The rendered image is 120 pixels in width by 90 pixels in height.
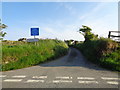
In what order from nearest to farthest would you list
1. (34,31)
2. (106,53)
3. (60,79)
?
(60,79) → (106,53) → (34,31)

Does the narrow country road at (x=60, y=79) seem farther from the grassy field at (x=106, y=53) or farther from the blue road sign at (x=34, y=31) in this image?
the blue road sign at (x=34, y=31)

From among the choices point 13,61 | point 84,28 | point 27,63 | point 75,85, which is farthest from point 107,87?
point 84,28

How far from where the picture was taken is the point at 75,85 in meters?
4.88

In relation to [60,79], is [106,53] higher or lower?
higher

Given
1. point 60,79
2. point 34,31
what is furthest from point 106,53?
point 34,31

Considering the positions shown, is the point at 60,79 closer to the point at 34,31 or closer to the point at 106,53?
the point at 106,53

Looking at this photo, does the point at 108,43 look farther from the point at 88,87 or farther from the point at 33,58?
the point at 33,58

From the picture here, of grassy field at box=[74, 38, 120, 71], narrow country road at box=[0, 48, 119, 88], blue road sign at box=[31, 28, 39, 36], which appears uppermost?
blue road sign at box=[31, 28, 39, 36]

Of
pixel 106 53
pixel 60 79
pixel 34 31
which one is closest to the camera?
pixel 60 79

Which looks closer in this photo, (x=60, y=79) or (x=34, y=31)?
(x=60, y=79)

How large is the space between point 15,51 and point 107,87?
320 inches

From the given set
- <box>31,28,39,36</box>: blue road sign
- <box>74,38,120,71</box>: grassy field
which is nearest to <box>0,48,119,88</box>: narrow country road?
<box>74,38,120,71</box>: grassy field

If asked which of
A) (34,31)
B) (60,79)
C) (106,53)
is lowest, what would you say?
(60,79)

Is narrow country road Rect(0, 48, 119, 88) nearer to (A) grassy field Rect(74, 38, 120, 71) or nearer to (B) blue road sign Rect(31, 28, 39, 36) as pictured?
(A) grassy field Rect(74, 38, 120, 71)
